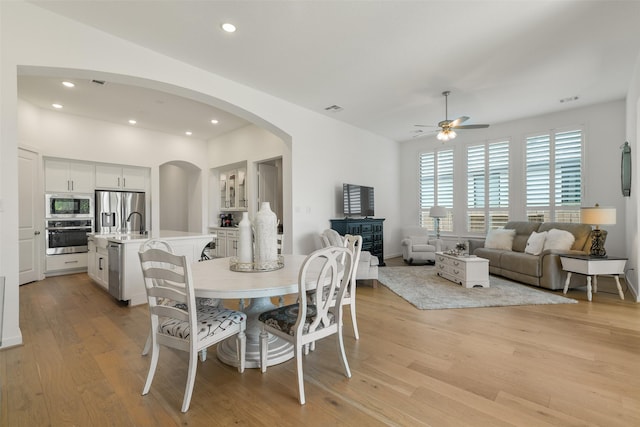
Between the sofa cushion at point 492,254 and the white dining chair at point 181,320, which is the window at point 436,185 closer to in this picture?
the sofa cushion at point 492,254

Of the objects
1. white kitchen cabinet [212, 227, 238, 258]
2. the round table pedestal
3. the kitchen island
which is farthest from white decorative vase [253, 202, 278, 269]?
white kitchen cabinet [212, 227, 238, 258]

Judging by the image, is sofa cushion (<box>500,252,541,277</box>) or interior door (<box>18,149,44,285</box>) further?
interior door (<box>18,149,44,285</box>)

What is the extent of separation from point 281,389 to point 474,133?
6.80m

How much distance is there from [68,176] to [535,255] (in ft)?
27.3

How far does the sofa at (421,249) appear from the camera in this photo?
630 centimetres

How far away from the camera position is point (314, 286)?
1.95m

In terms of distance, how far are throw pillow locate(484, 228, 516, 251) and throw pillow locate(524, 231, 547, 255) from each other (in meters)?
0.44

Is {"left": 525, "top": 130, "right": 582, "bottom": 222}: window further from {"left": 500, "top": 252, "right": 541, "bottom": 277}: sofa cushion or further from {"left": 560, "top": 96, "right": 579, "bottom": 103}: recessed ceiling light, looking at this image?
{"left": 500, "top": 252, "right": 541, "bottom": 277}: sofa cushion

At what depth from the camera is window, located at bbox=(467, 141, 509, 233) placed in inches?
251

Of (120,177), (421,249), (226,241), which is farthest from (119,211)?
(421,249)

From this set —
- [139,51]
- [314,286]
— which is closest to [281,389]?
[314,286]

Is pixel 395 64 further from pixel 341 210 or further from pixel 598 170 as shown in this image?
pixel 598 170

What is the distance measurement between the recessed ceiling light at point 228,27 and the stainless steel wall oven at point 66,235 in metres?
4.94

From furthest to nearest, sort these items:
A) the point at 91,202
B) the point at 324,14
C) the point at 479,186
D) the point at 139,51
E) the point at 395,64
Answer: the point at 479,186, the point at 91,202, the point at 395,64, the point at 139,51, the point at 324,14
